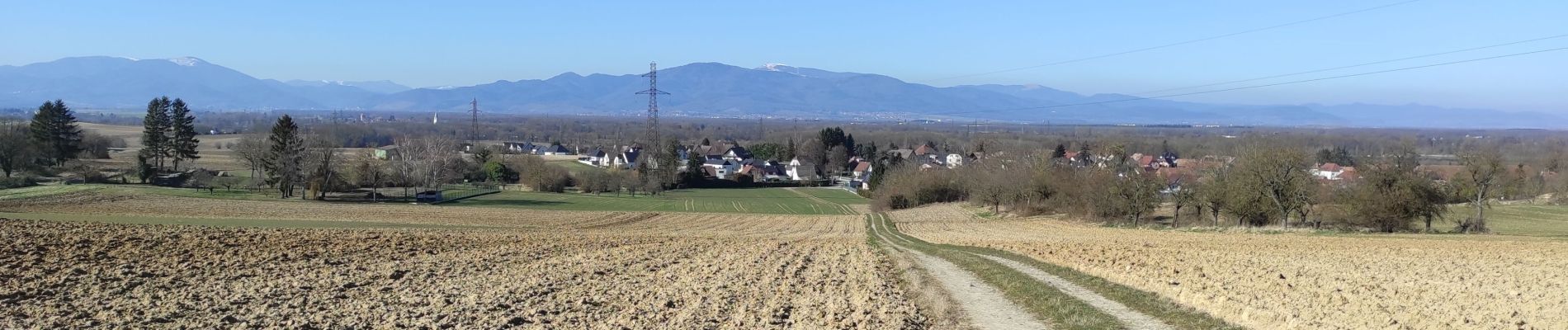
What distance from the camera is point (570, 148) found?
193 metres

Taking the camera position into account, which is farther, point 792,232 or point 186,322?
point 792,232

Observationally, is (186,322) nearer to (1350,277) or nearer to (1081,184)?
(1350,277)

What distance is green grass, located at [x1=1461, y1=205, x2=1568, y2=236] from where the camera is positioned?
141ft

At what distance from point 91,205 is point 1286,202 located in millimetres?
57900

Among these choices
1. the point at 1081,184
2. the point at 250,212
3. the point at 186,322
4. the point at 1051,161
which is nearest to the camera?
the point at 186,322

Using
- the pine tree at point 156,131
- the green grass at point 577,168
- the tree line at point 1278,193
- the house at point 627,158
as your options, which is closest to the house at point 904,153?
the house at point 627,158

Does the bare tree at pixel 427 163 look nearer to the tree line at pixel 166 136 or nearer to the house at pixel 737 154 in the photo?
the tree line at pixel 166 136

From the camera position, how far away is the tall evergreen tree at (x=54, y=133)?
242 feet

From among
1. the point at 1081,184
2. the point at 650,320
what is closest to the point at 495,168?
the point at 1081,184

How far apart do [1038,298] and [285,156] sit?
59492mm

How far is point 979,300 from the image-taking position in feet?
54.1

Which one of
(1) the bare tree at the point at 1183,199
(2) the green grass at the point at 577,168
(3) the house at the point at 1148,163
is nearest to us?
(1) the bare tree at the point at 1183,199

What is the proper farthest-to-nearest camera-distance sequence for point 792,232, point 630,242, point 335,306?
point 792,232 → point 630,242 → point 335,306

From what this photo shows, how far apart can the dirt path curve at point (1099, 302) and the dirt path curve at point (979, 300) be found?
124 cm
